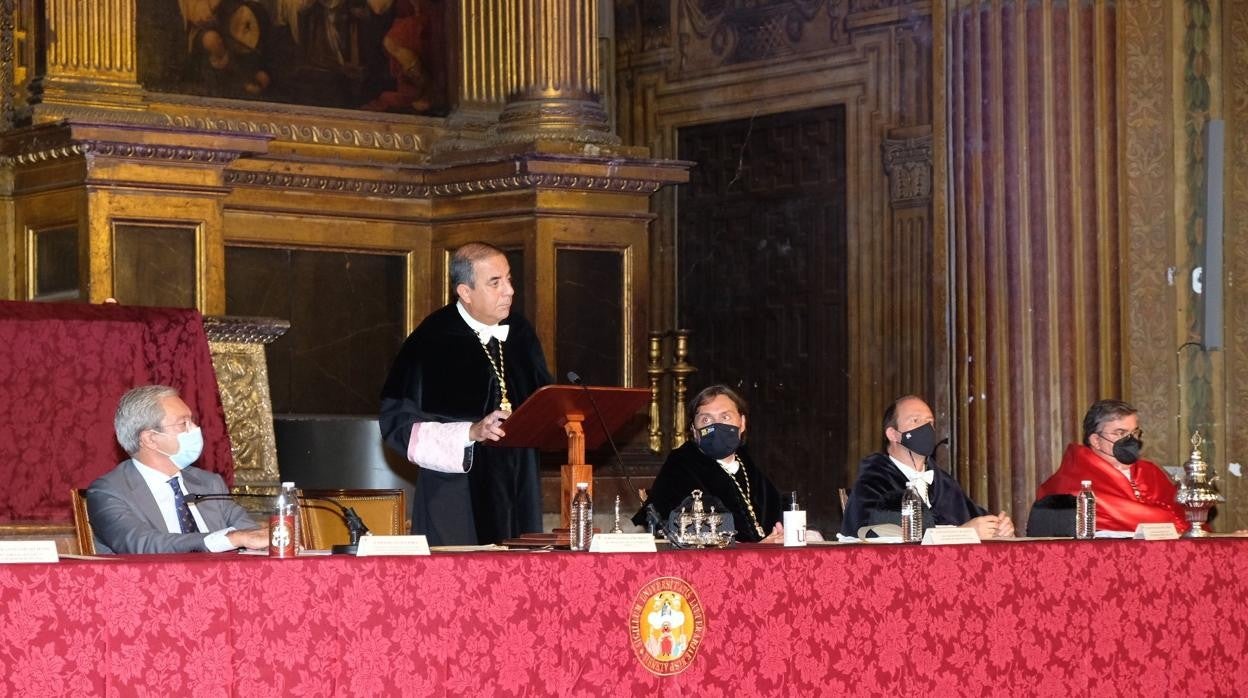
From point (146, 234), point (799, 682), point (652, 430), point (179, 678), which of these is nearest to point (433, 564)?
point (179, 678)

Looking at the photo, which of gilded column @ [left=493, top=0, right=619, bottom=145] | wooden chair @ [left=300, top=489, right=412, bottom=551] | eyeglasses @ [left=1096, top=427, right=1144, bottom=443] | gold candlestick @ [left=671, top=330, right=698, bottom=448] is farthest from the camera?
gold candlestick @ [left=671, top=330, right=698, bottom=448]

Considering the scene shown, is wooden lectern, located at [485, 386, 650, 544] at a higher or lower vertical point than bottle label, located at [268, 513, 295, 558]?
higher

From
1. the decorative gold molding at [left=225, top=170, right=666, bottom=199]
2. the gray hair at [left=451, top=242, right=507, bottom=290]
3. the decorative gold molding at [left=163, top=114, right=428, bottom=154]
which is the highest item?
the decorative gold molding at [left=163, top=114, right=428, bottom=154]

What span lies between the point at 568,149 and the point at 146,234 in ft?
6.16

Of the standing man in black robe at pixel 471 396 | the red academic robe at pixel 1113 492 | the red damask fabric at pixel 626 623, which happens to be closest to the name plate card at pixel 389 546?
the red damask fabric at pixel 626 623

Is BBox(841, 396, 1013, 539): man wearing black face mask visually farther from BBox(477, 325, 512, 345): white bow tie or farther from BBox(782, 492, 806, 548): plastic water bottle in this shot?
BBox(477, 325, 512, 345): white bow tie

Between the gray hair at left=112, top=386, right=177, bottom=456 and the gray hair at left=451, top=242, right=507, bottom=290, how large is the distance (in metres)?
1.26

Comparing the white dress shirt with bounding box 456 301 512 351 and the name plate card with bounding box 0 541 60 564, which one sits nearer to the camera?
the name plate card with bounding box 0 541 60 564

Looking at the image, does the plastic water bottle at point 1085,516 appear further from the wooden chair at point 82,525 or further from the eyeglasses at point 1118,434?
the wooden chair at point 82,525

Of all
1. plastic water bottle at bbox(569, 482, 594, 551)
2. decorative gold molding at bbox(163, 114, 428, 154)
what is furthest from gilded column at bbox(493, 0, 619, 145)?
plastic water bottle at bbox(569, 482, 594, 551)

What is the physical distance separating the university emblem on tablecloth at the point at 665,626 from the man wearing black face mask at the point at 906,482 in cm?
144

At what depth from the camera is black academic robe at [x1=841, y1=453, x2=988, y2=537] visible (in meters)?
6.17

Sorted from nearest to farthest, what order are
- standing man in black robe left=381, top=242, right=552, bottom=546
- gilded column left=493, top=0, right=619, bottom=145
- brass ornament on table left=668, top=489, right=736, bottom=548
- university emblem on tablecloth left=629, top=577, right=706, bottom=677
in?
university emblem on tablecloth left=629, top=577, right=706, bottom=677
brass ornament on table left=668, top=489, right=736, bottom=548
standing man in black robe left=381, top=242, right=552, bottom=546
gilded column left=493, top=0, right=619, bottom=145

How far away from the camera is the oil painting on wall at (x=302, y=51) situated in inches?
361
